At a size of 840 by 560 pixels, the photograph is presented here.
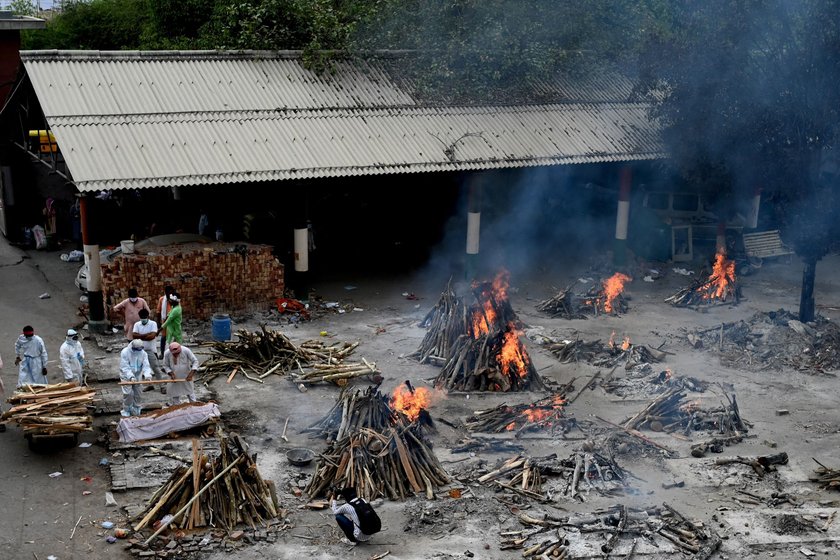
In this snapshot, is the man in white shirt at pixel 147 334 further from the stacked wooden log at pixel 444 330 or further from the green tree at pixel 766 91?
the green tree at pixel 766 91

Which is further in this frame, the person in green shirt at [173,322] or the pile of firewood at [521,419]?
the person in green shirt at [173,322]

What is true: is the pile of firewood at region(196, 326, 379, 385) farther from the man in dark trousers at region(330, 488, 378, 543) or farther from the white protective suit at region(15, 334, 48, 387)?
the man in dark trousers at region(330, 488, 378, 543)

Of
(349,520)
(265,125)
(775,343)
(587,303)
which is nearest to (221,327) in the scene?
(265,125)

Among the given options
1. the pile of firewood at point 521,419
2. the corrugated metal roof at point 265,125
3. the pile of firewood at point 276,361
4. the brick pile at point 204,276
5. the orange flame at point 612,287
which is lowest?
the pile of firewood at point 521,419

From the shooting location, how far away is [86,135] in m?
19.2

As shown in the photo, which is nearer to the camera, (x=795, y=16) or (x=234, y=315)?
(x=795, y=16)

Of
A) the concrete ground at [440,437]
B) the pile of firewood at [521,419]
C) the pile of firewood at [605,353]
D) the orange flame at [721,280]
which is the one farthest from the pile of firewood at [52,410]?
the orange flame at [721,280]

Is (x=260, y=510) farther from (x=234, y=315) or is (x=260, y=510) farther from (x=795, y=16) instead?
(x=795, y=16)

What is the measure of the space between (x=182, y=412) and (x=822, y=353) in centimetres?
1234

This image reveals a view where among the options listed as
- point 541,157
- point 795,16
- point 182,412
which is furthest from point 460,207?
point 182,412

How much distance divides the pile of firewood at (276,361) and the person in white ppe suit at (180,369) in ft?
4.33

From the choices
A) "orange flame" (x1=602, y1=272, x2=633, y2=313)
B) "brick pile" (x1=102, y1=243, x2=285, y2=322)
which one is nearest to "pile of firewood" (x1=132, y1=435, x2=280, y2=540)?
"brick pile" (x1=102, y1=243, x2=285, y2=322)

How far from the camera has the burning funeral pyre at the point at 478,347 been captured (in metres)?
16.5

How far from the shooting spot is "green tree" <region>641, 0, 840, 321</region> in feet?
61.5
